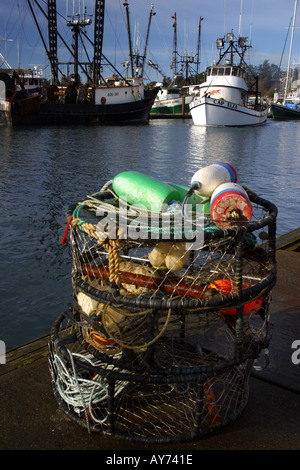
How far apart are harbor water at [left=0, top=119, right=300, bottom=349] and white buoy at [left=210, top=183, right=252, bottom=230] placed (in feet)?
11.5

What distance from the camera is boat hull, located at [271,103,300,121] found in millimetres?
60500

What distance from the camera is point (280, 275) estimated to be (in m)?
4.65

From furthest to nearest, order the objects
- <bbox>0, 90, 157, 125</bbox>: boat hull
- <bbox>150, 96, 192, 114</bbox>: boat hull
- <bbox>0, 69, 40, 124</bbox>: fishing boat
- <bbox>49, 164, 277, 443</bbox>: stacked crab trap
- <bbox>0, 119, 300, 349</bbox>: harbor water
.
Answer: <bbox>150, 96, 192, 114</bbox>: boat hull, <bbox>0, 90, 157, 125</bbox>: boat hull, <bbox>0, 69, 40, 124</bbox>: fishing boat, <bbox>0, 119, 300, 349</bbox>: harbor water, <bbox>49, 164, 277, 443</bbox>: stacked crab trap

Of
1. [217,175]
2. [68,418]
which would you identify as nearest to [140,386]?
[68,418]

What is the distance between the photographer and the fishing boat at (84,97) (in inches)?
1555

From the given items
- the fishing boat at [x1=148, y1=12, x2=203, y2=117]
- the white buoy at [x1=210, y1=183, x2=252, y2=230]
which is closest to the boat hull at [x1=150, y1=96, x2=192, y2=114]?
the fishing boat at [x1=148, y1=12, x2=203, y2=117]

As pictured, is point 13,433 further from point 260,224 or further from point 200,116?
point 200,116

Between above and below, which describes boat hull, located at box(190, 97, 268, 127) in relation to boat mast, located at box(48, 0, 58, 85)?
below

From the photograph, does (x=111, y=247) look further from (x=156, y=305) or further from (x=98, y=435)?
(x=98, y=435)

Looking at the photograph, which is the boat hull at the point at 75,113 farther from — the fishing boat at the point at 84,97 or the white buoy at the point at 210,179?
the white buoy at the point at 210,179

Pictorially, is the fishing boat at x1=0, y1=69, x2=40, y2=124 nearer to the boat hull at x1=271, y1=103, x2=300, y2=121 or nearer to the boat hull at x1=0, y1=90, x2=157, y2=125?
the boat hull at x1=0, y1=90, x2=157, y2=125

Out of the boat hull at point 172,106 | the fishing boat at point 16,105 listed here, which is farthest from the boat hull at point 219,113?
the boat hull at point 172,106

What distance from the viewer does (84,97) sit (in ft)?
139

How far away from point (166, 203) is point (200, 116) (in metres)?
40.8
